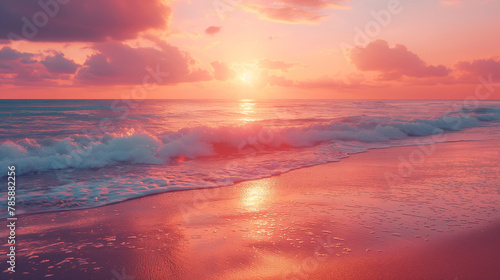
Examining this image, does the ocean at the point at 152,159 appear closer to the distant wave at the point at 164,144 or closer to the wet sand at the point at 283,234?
the distant wave at the point at 164,144

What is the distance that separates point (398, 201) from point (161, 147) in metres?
10.1

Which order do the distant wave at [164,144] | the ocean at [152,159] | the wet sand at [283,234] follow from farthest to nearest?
the distant wave at [164,144] → the ocean at [152,159] → the wet sand at [283,234]

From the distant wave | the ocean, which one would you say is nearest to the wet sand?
the ocean

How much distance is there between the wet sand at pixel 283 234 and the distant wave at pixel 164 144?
5469 mm

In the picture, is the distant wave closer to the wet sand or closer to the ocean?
the ocean

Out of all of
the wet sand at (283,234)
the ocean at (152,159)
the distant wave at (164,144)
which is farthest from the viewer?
the distant wave at (164,144)

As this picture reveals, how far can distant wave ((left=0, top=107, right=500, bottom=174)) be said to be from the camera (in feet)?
37.1

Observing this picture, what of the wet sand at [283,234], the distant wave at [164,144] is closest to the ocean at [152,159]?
the distant wave at [164,144]

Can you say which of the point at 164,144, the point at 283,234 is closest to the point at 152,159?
the point at 164,144

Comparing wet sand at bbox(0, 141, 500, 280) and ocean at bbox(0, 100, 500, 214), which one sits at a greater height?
ocean at bbox(0, 100, 500, 214)

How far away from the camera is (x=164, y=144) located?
557 inches

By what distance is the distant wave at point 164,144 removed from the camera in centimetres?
1132

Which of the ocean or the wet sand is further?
the ocean

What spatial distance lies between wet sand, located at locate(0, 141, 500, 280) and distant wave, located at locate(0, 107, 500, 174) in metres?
5.47
